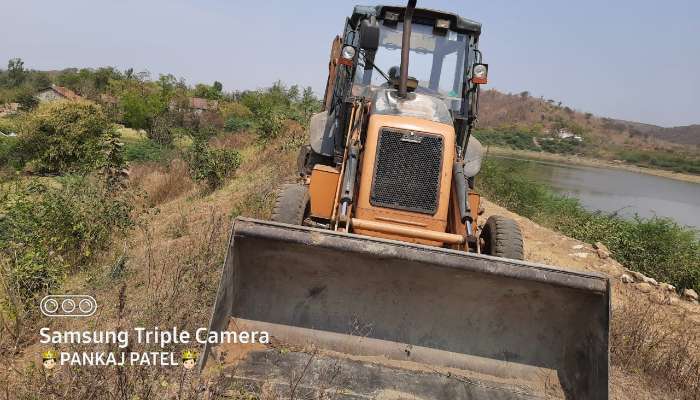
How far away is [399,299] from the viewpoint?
10.5 feet

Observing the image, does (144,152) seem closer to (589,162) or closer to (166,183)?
(166,183)

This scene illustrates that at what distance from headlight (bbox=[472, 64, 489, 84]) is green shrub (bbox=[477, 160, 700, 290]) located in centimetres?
531

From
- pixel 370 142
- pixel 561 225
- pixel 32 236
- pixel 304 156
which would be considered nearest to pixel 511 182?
pixel 561 225

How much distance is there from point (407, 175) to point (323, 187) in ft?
2.99

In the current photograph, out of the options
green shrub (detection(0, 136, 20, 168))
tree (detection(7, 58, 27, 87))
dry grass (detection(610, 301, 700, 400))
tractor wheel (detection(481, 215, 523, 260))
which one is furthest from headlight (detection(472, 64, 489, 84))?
tree (detection(7, 58, 27, 87))

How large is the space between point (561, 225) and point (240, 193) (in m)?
7.63

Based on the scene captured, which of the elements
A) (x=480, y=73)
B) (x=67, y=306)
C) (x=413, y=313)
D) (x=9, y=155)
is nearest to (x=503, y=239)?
(x=413, y=313)

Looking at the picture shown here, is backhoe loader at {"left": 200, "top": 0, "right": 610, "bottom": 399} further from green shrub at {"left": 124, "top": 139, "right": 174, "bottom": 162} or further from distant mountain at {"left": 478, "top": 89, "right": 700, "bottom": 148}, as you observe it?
distant mountain at {"left": 478, "top": 89, "right": 700, "bottom": 148}

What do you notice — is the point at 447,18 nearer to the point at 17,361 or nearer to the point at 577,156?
the point at 17,361

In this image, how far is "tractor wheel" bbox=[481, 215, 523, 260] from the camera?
163 inches

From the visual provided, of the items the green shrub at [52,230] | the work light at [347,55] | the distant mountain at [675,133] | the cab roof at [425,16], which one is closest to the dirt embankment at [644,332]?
the cab roof at [425,16]

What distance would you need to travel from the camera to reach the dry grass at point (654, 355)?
3.82m

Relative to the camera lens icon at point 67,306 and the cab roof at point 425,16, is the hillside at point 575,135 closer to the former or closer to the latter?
the cab roof at point 425,16

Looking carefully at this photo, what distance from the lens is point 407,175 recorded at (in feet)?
13.3
